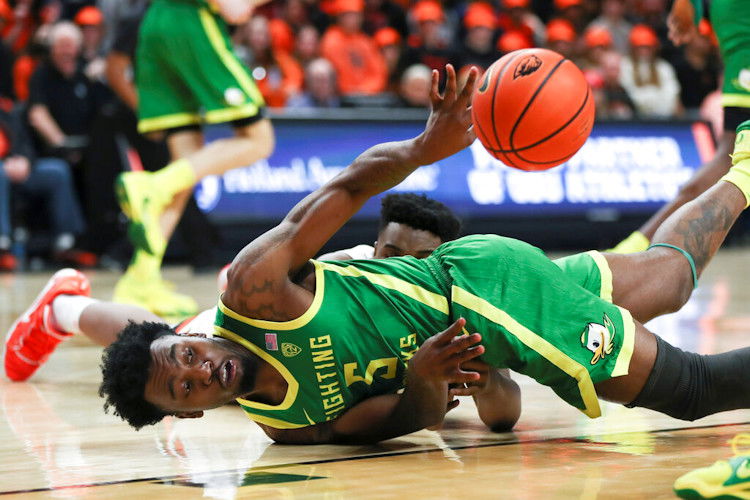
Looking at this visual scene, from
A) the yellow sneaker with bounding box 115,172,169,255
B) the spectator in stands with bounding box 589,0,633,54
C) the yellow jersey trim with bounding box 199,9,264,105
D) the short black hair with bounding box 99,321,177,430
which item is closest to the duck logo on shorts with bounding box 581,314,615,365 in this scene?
the short black hair with bounding box 99,321,177,430

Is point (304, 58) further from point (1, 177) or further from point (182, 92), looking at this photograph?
point (182, 92)

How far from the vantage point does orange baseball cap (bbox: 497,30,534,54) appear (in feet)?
46.0

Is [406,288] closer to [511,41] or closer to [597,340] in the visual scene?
[597,340]

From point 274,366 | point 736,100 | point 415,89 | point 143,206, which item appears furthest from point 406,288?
point 415,89

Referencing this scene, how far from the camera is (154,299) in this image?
6.58 m

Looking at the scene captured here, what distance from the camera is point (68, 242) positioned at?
10.7 metres

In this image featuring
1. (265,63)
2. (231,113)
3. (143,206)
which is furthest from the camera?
(265,63)

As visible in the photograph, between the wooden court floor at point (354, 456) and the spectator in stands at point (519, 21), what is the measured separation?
10.7m

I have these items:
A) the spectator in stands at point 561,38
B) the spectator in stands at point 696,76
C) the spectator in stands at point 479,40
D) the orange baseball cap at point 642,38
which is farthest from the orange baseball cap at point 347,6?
the spectator in stands at point 696,76

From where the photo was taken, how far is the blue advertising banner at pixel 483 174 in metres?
10.3

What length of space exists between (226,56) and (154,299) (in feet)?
4.90

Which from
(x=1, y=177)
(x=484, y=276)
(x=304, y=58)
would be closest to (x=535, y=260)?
(x=484, y=276)

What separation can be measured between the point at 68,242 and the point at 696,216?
790 centimetres

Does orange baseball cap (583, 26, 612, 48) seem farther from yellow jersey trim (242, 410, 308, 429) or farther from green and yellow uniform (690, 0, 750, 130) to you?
yellow jersey trim (242, 410, 308, 429)
